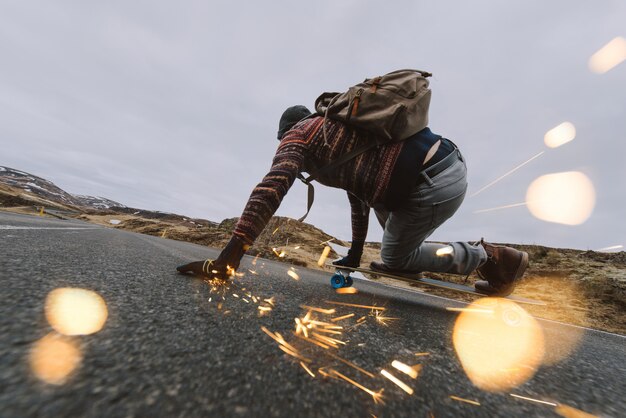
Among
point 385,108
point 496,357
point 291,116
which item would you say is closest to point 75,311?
point 496,357

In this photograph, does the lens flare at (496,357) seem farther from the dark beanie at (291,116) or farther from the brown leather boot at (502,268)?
the dark beanie at (291,116)

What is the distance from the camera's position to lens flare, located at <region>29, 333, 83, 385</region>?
1.47 feet

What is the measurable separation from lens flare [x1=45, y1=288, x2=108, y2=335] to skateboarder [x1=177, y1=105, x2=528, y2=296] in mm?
700

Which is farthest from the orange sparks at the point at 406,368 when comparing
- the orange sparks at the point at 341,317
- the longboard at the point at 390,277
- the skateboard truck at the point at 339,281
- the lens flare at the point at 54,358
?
the skateboard truck at the point at 339,281

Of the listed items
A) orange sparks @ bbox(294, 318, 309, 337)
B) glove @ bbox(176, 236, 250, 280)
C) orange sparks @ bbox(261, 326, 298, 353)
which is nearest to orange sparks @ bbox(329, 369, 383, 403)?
orange sparks @ bbox(261, 326, 298, 353)

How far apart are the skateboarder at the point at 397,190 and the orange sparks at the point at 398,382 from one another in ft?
3.64

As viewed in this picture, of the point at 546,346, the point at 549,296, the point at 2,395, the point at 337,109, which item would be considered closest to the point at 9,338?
the point at 2,395

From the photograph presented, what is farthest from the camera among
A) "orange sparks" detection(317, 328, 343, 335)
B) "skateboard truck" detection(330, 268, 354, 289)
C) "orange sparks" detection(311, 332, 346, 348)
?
"skateboard truck" detection(330, 268, 354, 289)

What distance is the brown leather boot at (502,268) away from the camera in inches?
86.1

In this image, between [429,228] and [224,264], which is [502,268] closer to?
[429,228]

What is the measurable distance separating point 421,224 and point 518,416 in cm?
151

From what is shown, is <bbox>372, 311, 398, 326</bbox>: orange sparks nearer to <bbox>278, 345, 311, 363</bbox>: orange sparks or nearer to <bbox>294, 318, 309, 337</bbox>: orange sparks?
<bbox>294, 318, 309, 337</bbox>: orange sparks

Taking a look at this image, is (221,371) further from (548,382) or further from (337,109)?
(337,109)

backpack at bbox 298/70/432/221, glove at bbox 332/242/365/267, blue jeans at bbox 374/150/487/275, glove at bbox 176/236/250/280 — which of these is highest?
backpack at bbox 298/70/432/221
